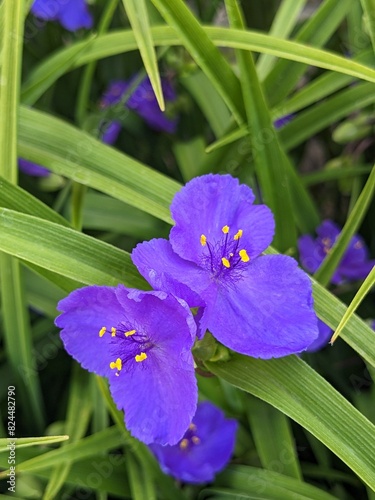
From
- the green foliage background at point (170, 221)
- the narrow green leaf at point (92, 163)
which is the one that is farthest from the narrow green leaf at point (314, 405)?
the narrow green leaf at point (92, 163)

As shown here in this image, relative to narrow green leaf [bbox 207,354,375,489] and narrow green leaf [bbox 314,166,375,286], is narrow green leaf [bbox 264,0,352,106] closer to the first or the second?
narrow green leaf [bbox 314,166,375,286]

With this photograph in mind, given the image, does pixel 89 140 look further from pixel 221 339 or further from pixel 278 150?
pixel 221 339

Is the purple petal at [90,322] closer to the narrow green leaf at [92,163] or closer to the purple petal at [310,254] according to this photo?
the narrow green leaf at [92,163]

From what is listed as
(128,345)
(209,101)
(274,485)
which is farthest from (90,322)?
(209,101)

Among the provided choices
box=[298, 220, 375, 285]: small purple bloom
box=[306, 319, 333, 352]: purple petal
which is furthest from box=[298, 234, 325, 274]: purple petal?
box=[306, 319, 333, 352]: purple petal

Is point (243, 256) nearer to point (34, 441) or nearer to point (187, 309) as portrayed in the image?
point (187, 309)

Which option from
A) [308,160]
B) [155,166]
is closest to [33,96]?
[155,166]
